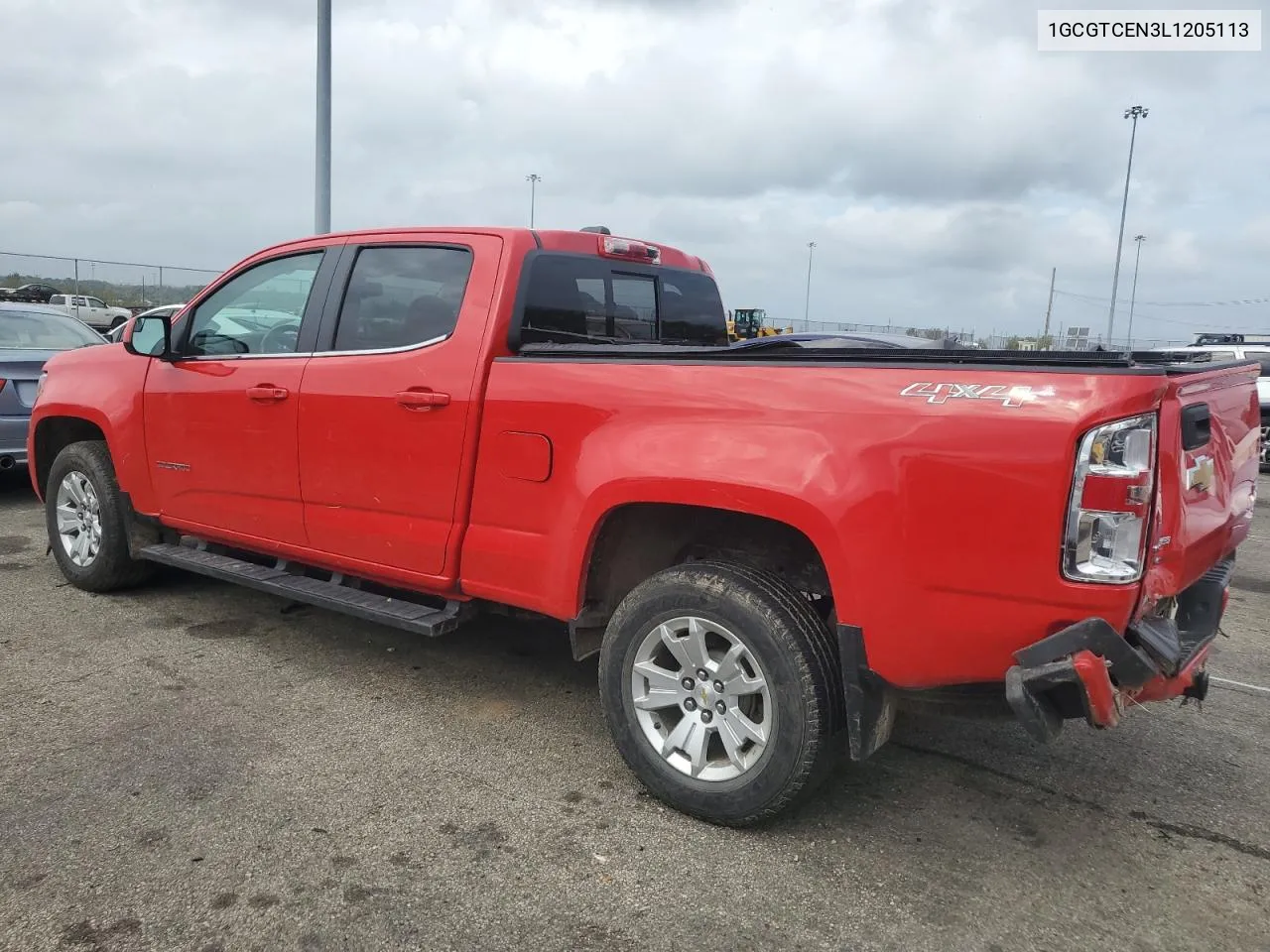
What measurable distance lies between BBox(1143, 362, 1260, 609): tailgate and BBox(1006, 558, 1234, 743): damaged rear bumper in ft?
0.43

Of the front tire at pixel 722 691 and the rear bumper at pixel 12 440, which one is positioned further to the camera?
the rear bumper at pixel 12 440

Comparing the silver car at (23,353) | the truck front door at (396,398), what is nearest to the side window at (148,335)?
the truck front door at (396,398)

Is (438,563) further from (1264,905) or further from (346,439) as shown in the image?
(1264,905)

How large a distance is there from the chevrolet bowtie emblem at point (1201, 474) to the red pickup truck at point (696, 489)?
0.01m

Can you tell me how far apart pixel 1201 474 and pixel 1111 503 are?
1.91 feet

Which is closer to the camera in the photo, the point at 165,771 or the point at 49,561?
the point at 165,771

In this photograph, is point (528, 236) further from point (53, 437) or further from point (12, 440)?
point (12, 440)

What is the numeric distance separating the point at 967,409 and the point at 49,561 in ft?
19.1

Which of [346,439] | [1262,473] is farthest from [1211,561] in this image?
[1262,473]

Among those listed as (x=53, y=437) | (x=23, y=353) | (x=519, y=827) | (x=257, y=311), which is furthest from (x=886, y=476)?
(x=23, y=353)

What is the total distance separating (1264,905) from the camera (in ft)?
9.03

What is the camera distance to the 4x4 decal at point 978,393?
250cm

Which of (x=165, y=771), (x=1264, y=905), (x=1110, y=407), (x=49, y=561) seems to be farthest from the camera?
(x=49, y=561)

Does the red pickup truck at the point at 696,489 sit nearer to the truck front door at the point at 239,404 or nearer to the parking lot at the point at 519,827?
the truck front door at the point at 239,404
